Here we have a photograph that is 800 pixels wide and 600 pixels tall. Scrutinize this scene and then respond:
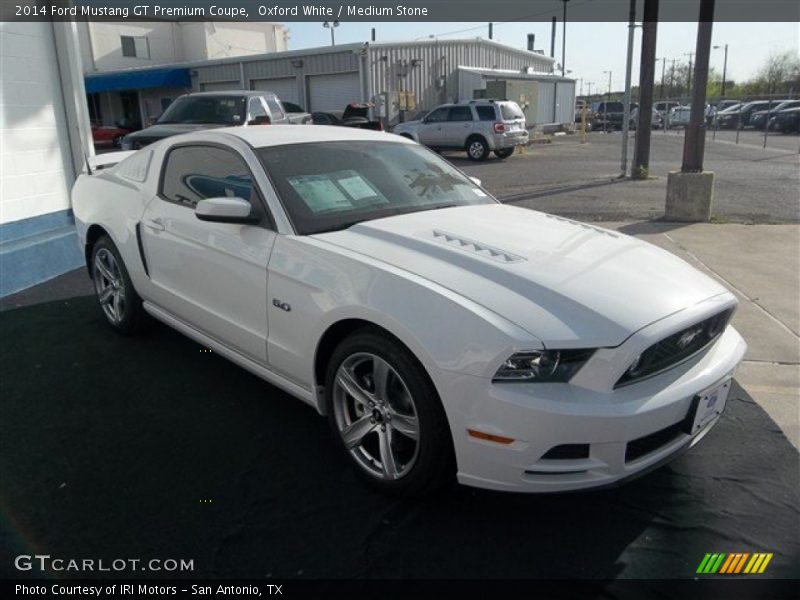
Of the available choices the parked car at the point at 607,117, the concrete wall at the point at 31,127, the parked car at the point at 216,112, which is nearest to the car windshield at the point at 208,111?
the parked car at the point at 216,112

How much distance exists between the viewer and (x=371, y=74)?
88.0ft

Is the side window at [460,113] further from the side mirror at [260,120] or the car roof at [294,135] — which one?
the car roof at [294,135]

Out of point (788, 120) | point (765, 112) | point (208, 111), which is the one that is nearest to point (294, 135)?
point (208, 111)

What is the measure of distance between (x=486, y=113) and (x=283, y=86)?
13.5m

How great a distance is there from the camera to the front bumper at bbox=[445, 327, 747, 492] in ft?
7.61

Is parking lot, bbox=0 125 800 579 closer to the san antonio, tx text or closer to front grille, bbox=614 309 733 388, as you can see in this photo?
the san antonio, tx text

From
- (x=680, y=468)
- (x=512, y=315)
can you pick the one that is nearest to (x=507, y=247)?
(x=512, y=315)

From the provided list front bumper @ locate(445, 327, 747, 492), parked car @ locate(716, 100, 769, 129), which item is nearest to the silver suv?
front bumper @ locate(445, 327, 747, 492)

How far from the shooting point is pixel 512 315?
243 centimetres

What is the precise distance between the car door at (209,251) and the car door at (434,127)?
58.3 feet

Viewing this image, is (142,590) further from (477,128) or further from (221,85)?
(221,85)

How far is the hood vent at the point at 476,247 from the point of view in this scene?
286cm

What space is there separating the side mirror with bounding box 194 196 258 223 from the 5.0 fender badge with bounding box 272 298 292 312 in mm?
471

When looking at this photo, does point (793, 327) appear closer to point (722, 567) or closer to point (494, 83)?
point (722, 567)
